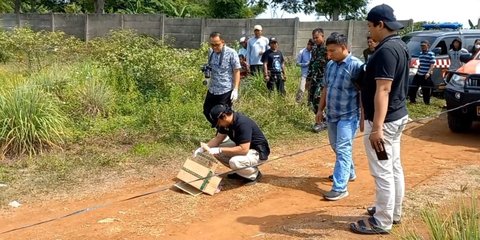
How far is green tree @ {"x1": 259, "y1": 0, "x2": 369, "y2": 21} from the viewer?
33125mm

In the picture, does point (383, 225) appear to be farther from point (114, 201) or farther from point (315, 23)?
point (315, 23)

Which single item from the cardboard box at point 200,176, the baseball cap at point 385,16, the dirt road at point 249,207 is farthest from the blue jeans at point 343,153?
the baseball cap at point 385,16

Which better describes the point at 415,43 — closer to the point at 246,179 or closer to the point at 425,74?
the point at 425,74

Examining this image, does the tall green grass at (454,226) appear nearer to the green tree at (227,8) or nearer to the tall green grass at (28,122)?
the tall green grass at (28,122)

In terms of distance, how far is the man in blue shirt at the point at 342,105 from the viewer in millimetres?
5043

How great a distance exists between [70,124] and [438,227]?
232 inches

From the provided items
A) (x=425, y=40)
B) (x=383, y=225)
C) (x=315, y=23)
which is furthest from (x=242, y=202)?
(x=315, y=23)

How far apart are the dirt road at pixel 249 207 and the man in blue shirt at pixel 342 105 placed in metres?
0.23

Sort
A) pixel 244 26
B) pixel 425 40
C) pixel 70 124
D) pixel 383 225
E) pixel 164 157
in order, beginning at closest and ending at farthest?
pixel 383 225 → pixel 164 157 → pixel 70 124 → pixel 425 40 → pixel 244 26

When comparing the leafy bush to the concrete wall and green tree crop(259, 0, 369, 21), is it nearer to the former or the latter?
the concrete wall

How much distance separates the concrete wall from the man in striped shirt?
5.61 m

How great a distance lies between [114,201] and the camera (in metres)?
5.16

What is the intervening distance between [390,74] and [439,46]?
8.85 m

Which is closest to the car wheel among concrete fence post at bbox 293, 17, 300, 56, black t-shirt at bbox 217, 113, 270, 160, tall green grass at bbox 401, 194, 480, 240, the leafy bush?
black t-shirt at bbox 217, 113, 270, 160
